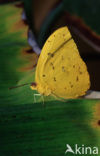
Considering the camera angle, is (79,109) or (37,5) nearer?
(79,109)

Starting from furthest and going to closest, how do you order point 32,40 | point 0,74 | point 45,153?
point 32,40, point 0,74, point 45,153

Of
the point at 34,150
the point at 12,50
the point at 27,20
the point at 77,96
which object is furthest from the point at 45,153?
the point at 27,20

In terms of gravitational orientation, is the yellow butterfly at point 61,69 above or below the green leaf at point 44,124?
above

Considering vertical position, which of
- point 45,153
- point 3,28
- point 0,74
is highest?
point 3,28

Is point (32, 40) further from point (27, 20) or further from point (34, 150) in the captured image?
point (34, 150)

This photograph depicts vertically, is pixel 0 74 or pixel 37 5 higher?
pixel 37 5

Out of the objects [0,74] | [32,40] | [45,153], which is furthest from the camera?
[32,40]

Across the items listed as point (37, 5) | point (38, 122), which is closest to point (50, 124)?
point (38, 122)

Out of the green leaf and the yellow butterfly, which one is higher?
the yellow butterfly
